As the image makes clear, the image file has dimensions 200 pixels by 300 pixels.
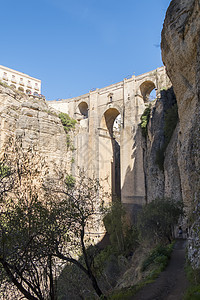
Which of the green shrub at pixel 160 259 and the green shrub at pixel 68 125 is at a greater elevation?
the green shrub at pixel 68 125

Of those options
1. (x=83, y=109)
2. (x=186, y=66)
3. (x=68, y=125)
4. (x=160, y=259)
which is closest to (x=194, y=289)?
(x=160, y=259)

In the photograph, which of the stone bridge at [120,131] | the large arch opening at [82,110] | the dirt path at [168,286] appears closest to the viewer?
the dirt path at [168,286]

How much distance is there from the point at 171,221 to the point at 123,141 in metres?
15.0

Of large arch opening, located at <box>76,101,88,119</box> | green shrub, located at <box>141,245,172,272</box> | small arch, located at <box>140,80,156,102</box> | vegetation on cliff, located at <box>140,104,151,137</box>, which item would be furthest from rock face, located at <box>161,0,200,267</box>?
large arch opening, located at <box>76,101,88,119</box>

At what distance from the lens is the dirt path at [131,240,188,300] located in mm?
5797

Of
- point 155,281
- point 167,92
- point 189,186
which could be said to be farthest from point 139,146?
point 155,281

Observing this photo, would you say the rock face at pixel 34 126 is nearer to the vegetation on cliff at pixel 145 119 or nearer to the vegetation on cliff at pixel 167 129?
the vegetation on cliff at pixel 145 119

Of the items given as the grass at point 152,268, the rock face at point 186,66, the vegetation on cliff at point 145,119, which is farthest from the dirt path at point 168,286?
the vegetation on cliff at point 145,119

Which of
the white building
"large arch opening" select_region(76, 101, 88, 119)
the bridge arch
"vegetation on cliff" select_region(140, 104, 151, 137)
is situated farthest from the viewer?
the white building

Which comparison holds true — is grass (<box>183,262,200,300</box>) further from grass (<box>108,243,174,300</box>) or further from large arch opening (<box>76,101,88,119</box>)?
large arch opening (<box>76,101,88,119</box>)

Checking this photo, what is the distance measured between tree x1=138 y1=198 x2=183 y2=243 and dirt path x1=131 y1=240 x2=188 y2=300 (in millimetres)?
3947

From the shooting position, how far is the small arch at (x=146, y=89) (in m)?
27.6

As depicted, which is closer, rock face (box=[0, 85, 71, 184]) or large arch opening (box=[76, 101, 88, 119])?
rock face (box=[0, 85, 71, 184])

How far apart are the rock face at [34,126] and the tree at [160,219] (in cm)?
1137
